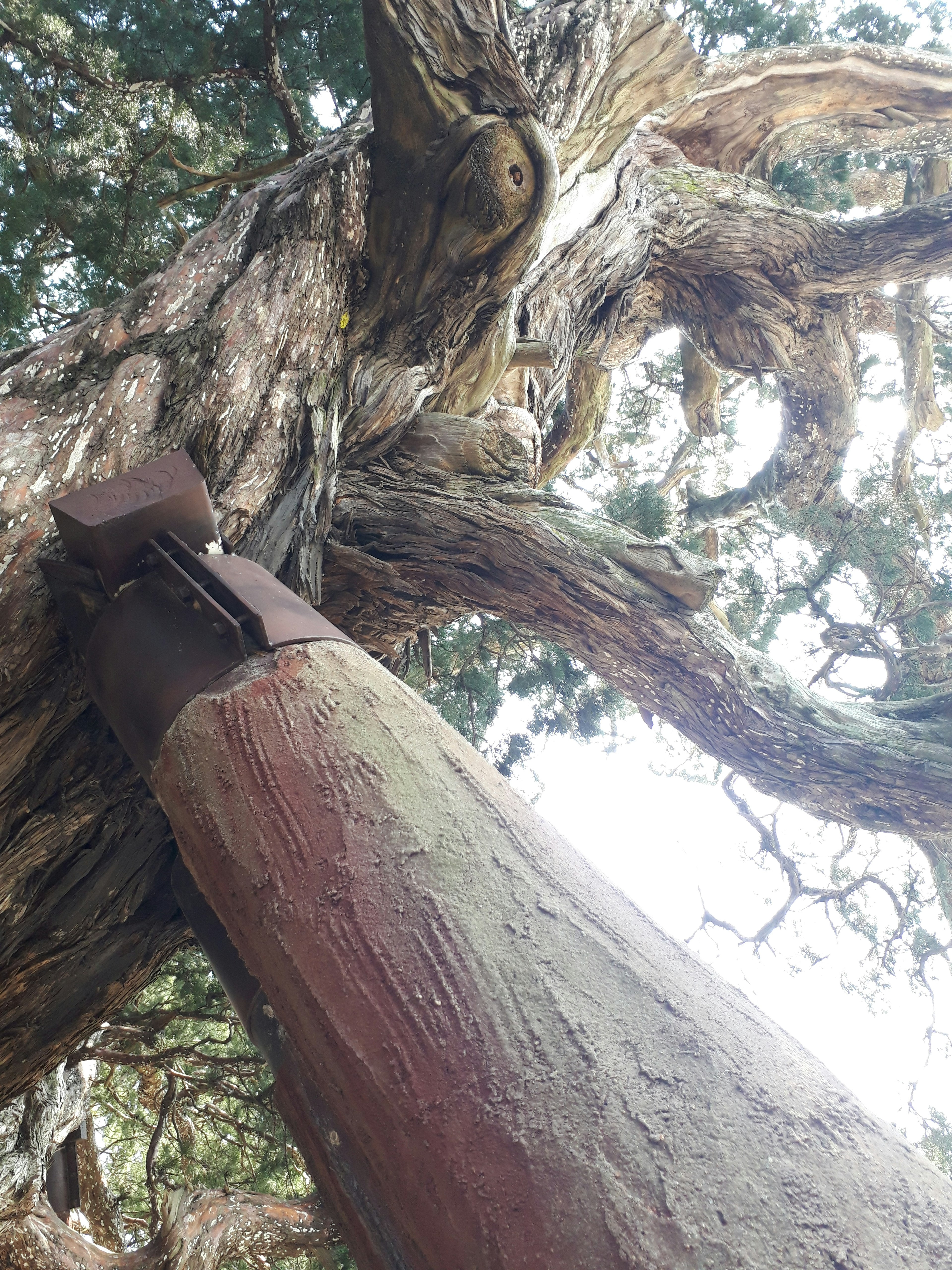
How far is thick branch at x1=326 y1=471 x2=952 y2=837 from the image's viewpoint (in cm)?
245

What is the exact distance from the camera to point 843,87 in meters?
4.86

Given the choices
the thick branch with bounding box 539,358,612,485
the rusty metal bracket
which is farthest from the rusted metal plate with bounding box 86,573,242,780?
the thick branch with bounding box 539,358,612,485

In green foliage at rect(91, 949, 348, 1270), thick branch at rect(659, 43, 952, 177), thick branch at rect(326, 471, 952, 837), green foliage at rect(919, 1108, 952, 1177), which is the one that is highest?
thick branch at rect(659, 43, 952, 177)

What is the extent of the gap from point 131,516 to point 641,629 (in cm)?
159

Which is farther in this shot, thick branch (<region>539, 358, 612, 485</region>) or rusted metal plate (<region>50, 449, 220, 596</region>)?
thick branch (<region>539, 358, 612, 485</region>)

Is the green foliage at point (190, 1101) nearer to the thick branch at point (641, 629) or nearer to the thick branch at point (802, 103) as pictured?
the thick branch at point (641, 629)

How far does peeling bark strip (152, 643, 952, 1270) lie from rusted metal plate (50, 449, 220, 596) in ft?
1.20

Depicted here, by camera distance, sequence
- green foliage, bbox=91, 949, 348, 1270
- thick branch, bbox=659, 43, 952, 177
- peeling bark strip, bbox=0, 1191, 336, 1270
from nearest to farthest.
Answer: peeling bark strip, bbox=0, 1191, 336, 1270 → green foliage, bbox=91, 949, 348, 1270 → thick branch, bbox=659, 43, 952, 177

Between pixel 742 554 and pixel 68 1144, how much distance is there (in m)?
6.31

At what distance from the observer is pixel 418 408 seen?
2.62 m

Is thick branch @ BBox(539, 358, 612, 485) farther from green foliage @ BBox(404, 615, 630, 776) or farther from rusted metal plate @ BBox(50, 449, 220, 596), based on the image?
rusted metal plate @ BBox(50, 449, 220, 596)

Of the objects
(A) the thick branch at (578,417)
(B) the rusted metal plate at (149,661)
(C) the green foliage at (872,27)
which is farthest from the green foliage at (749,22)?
(B) the rusted metal plate at (149,661)

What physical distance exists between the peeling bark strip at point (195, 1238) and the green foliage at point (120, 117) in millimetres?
3998

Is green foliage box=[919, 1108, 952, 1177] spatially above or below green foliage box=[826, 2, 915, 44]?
below
